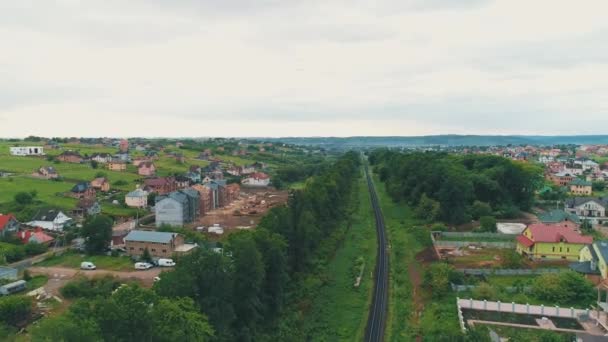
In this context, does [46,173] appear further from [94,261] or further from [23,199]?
[94,261]

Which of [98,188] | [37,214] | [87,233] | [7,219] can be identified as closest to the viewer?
[87,233]

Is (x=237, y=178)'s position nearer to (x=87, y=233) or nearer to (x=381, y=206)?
(x=381, y=206)

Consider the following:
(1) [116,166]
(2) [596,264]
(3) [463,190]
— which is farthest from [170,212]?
(1) [116,166]

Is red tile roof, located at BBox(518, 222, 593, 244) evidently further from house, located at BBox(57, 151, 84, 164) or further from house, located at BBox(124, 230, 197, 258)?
house, located at BBox(57, 151, 84, 164)

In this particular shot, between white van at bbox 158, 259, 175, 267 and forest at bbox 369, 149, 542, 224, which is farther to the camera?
forest at bbox 369, 149, 542, 224

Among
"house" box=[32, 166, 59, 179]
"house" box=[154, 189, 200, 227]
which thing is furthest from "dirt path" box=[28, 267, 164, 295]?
"house" box=[32, 166, 59, 179]

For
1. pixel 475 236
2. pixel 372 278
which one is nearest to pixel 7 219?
pixel 372 278

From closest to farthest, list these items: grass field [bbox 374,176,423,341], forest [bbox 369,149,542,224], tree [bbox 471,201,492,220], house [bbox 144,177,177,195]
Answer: grass field [bbox 374,176,423,341] < forest [bbox 369,149,542,224] < tree [bbox 471,201,492,220] < house [bbox 144,177,177,195]
